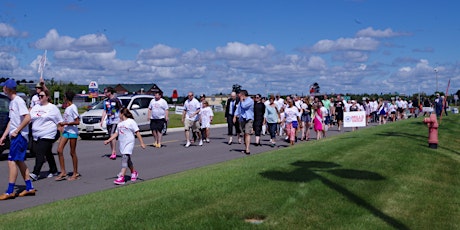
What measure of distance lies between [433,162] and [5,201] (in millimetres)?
8214

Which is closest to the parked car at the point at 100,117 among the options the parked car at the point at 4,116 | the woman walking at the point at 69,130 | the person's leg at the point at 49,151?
the parked car at the point at 4,116

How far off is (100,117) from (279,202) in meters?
16.5

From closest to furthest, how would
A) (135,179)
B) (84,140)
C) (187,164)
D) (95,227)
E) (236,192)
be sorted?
(95,227) → (236,192) → (135,179) → (187,164) → (84,140)

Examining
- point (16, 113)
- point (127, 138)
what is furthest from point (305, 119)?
point (16, 113)

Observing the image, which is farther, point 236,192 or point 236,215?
point 236,192

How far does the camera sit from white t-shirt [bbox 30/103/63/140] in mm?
10047

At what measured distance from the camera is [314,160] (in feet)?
35.9

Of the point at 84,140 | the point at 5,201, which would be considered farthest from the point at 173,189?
the point at 84,140

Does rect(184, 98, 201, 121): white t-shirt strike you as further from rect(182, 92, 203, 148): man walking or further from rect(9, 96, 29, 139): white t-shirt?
rect(9, 96, 29, 139): white t-shirt

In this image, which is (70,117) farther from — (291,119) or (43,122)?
(291,119)

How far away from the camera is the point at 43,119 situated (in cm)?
1009

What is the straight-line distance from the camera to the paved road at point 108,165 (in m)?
9.30

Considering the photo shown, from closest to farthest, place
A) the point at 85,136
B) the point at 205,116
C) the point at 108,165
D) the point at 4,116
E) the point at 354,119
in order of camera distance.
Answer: the point at 108,165
the point at 4,116
the point at 205,116
the point at 85,136
the point at 354,119

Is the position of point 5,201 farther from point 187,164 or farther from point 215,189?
point 187,164
